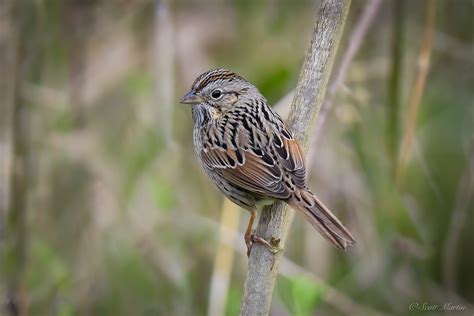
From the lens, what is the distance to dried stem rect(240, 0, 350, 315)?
315 centimetres

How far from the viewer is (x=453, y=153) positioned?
626cm

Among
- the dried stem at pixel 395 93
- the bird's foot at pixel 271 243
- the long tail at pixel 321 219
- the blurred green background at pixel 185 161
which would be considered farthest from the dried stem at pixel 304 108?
the dried stem at pixel 395 93

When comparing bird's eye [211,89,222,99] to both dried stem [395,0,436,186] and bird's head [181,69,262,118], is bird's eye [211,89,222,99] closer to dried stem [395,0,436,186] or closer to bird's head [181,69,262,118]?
bird's head [181,69,262,118]

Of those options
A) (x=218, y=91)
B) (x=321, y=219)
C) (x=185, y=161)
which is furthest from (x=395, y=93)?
(x=185, y=161)

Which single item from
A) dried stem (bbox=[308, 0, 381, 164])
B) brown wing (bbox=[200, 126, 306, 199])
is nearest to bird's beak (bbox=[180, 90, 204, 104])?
brown wing (bbox=[200, 126, 306, 199])

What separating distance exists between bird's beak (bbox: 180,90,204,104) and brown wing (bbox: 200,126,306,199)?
25 cm

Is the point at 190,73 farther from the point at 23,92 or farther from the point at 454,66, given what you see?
the point at 454,66

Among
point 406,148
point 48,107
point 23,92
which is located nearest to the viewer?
point 406,148

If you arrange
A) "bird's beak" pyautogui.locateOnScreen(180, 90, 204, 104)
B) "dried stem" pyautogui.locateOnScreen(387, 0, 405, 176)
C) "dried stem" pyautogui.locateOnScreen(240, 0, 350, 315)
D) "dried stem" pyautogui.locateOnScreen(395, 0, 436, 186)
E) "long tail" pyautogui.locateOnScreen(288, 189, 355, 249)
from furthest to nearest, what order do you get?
"dried stem" pyautogui.locateOnScreen(387, 0, 405, 176)
"dried stem" pyautogui.locateOnScreen(395, 0, 436, 186)
"bird's beak" pyautogui.locateOnScreen(180, 90, 204, 104)
"long tail" pyautogui.locateOnScreen(288, 189, 355, 249)
"dried stem" pyautogui.locateOnScreen(240, 0, 350, 315)

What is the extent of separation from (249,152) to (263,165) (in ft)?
0.45

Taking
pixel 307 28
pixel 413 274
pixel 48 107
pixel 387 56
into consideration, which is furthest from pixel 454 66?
pixel 48 107

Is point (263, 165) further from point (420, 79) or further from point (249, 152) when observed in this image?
point (420, 79)

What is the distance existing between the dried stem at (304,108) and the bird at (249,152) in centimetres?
12

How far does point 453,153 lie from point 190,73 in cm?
197
